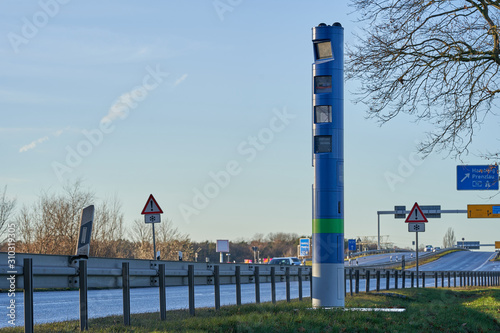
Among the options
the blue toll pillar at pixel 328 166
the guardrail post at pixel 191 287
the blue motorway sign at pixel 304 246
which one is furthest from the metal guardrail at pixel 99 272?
the blue motorway sign at pixel 304 246

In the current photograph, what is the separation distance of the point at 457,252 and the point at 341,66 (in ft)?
426

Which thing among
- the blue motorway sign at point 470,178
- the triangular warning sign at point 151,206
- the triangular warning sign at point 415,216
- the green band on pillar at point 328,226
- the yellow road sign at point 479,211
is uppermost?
the blue motorway sign at point 470,178

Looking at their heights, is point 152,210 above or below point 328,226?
above

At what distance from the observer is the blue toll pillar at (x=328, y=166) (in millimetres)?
16781

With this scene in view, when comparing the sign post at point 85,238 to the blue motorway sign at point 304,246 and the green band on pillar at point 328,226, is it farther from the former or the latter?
the blue motorway sign at point 304,246

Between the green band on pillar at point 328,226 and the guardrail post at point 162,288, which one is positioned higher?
the green band on pillar at point 328,226

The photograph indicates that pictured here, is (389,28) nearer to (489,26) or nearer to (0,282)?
(489,26)

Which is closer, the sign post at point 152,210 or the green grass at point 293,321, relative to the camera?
the green grass at point 293,321

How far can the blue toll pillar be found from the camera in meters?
16.8

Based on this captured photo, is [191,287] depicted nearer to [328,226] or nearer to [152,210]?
[328,226]

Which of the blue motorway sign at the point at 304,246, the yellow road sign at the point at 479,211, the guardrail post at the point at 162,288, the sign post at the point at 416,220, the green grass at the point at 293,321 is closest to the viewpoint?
the green grass at the point at 293,321

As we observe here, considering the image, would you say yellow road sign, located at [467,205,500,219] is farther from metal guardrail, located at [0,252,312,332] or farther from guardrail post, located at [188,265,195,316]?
guardrail post, located at [188,265,195,316]

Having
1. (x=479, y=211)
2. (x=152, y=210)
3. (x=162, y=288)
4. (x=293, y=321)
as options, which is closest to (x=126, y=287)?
(x=162, y=288)

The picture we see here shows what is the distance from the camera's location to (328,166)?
16.9m
